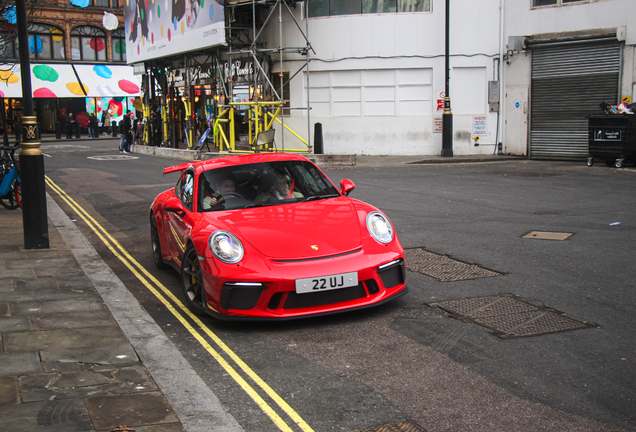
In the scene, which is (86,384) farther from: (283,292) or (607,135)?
(607,135)

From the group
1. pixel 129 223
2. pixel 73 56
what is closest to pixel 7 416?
pixel 129 223

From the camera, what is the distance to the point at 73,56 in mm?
46969

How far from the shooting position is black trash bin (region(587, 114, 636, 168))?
16.8m

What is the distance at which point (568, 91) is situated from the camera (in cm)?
2089

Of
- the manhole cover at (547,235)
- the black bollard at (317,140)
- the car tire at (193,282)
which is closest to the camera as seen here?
the car tire at (193,282)

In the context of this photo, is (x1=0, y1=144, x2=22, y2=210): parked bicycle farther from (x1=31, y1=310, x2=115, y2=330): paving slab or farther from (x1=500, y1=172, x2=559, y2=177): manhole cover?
(x1=500, y1=172, x2=559, y2=177): manhole cover

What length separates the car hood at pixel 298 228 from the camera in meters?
5.11

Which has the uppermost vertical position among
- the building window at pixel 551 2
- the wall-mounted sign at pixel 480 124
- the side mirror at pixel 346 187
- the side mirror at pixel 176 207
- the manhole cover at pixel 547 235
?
the building window at pixel 551 2

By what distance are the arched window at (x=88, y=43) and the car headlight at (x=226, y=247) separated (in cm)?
4661

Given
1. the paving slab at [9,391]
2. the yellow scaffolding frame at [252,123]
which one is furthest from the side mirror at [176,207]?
the yellow scaffolding frame at [252,123]

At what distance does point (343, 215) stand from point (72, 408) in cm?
288

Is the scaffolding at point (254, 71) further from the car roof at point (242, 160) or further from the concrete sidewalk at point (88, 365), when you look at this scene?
the concrete sidewalk at point (88, 365)

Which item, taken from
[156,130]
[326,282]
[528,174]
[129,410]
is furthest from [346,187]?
[156,130]

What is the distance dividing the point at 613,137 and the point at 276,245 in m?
14.8
